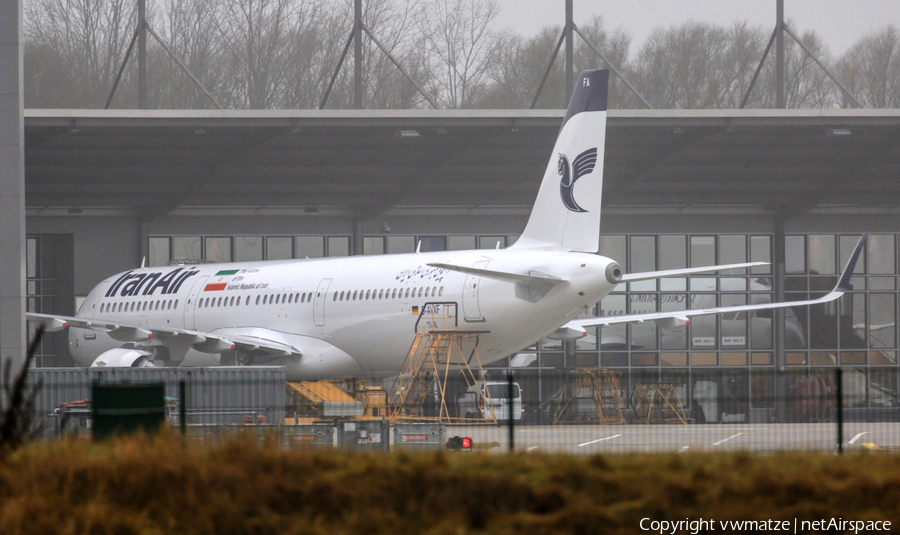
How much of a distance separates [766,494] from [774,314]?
3428 cm

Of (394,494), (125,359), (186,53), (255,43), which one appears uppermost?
(255,43)

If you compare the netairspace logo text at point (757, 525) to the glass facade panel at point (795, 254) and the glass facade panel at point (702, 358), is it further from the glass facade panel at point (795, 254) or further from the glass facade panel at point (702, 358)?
the glass facade panel at point (795, 254)

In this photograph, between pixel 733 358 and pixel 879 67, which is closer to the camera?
pixel 879 67

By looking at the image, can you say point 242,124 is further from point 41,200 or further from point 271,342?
point 41,200

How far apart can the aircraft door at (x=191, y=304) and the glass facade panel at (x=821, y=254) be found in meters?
22.0

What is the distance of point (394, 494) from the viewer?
8.79 meters

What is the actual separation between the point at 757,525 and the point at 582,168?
16.7 meters

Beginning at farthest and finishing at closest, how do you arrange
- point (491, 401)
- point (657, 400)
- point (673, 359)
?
1. point (673, 359)
2. point (657, 400)
3. point (491, 401)

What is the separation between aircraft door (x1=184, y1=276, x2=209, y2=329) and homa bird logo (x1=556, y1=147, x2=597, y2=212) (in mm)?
11920

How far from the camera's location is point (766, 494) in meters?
8.83

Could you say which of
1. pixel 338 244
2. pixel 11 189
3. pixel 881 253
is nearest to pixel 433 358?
pixel 11 189

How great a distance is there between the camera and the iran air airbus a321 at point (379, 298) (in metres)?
24.5

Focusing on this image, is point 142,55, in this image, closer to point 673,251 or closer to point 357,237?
point 357,237

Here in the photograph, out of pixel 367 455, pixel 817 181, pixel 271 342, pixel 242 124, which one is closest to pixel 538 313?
pixel 271 342
